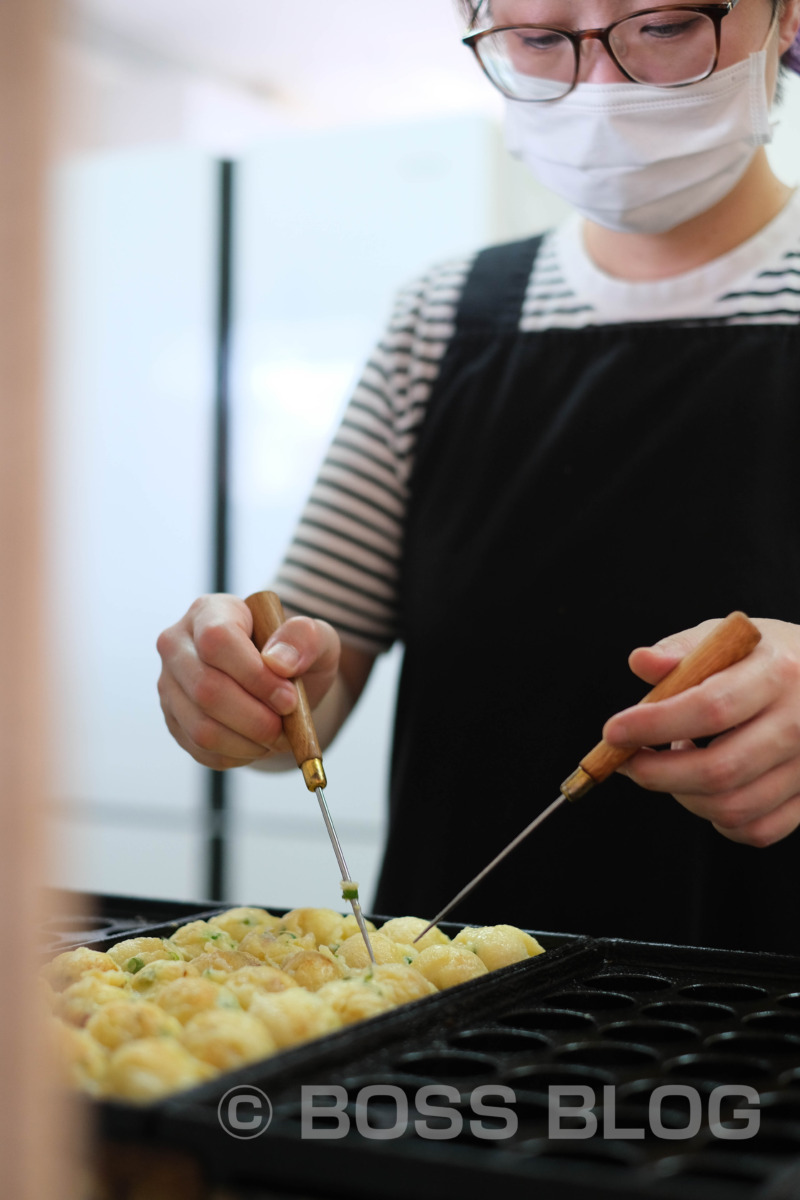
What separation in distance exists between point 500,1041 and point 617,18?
94cm

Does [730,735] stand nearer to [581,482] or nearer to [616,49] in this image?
[581,482]

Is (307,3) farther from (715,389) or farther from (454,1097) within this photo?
(454,1097)

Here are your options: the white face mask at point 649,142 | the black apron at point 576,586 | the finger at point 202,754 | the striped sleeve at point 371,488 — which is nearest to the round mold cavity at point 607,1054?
the finger at point 202,754

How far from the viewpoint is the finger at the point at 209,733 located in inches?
40.3

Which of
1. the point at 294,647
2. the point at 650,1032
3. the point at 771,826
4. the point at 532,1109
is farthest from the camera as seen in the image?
the point at 294,647

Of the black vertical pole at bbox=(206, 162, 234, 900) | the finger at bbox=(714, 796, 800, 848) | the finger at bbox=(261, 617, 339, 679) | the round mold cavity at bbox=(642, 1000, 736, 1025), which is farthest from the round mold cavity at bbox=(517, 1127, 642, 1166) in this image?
the black vertical pole at bbox=(206, 162, 234, 900)

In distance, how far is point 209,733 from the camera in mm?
1021

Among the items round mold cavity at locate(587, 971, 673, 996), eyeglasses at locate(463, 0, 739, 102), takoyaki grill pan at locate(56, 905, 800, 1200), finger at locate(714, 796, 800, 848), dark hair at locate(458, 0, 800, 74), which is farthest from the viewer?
dark hair at locate(458, 0, 800, 74)

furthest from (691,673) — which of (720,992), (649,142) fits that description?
(649,142)

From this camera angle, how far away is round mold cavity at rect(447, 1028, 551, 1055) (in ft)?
2.13

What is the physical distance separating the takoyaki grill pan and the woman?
0.39 metres

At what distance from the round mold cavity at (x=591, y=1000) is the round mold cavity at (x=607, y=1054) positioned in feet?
0.22

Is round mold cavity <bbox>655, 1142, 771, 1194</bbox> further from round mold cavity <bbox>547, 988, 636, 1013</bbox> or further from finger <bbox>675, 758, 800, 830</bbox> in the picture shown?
finger <bbox>675, 758, 800, 830</bbox>

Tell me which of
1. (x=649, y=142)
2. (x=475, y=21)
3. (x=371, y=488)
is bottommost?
(x=371, y=488)
